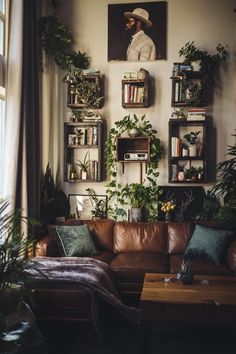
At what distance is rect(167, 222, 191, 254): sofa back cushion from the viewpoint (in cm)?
412

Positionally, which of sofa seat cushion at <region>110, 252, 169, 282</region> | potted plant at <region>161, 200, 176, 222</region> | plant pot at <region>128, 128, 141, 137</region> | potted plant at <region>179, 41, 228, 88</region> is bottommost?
sofa seat cushion at <region>110, 252, 169, 282</region>

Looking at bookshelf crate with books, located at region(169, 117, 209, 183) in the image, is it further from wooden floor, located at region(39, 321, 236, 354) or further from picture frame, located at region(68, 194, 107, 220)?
wooden floor, located at region(39, 321, 236, 354)

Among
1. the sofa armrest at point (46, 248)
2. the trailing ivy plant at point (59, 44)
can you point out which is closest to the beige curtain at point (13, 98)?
the sofa armrest at point (46, 248)

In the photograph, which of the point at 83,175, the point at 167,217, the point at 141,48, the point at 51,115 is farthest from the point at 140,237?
the point at 141,48

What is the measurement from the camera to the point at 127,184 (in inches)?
Result: 189

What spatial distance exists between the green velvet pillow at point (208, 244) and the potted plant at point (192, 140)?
1.06 m

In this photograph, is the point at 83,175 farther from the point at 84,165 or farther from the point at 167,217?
the point at 167,217

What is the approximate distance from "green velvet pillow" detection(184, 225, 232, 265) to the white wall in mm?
1113

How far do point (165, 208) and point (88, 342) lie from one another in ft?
6.82

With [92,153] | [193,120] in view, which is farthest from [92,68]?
[193,120]

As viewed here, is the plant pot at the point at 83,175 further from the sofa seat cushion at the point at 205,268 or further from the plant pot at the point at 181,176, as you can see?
the sofa seat cushion at the point at 205,268

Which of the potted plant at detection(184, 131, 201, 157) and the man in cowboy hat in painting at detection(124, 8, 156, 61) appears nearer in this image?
the potted plant at detection(184, 131, 201, 157)

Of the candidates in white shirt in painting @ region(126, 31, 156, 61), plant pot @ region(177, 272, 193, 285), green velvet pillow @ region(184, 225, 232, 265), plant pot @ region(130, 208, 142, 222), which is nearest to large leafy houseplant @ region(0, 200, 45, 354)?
plant pot @ region(177, 272, 193, 285)

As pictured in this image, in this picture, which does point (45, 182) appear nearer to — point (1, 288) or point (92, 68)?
point (92, 68)
